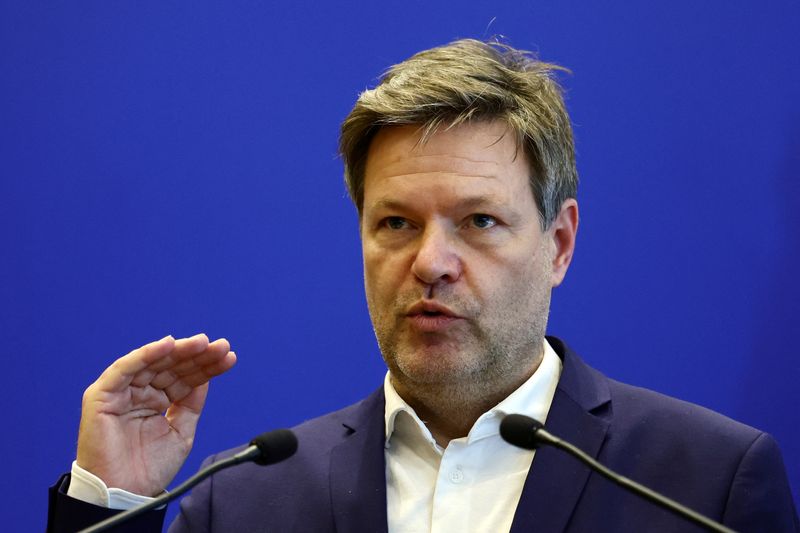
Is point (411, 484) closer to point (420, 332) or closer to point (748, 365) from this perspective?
point (420, 332)

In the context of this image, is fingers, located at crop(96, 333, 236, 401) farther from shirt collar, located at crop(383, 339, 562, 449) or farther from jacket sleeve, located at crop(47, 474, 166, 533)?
shirt collar, located at crop(383, 339, 562, 449)

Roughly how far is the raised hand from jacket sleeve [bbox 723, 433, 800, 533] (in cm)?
75

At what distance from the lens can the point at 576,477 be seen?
1710 mm

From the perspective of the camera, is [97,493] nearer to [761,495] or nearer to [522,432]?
[522,432]

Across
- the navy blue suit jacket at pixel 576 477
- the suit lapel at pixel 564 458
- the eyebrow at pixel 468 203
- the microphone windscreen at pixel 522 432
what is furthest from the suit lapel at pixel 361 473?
the microphone windscreen at pixel 522 432

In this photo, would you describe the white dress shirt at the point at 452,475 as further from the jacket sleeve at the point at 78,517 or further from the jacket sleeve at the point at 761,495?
the jacket sleeve at the point at 761,495

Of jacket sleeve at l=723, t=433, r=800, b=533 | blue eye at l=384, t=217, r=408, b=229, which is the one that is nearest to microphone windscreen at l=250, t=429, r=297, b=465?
blue eye at l=384, t=217, r=408, b=229

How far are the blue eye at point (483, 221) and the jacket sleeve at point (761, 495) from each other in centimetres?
50

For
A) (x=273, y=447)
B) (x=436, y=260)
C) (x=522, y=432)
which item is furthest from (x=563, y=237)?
(x=273, y=447)

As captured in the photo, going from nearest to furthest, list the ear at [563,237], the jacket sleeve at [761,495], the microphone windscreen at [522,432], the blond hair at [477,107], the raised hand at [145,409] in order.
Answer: the microphone windscreen at [522,432] → the jacket sleeve at [761,495] → the raised hand at [145,409] → the blond hair at [477,107] → the ear at [563,237]

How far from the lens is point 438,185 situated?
5.84 ft

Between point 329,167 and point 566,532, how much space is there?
44.8 inches

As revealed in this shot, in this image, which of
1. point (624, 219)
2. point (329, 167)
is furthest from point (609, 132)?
point (329, 167)

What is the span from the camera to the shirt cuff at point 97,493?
1707 millimetres
